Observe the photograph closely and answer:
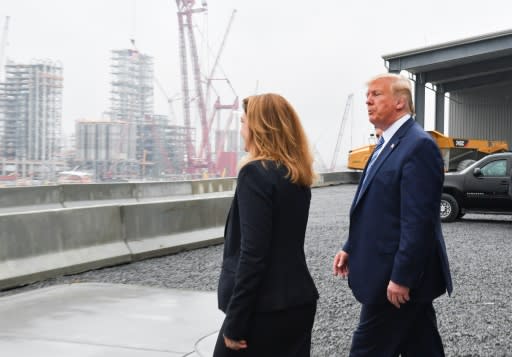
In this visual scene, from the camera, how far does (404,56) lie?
40.0 meters

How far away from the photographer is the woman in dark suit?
2.53 metres

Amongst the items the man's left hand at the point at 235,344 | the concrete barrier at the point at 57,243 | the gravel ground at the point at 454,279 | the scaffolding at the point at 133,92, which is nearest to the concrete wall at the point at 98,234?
the concrete barrier at the point at 57,243

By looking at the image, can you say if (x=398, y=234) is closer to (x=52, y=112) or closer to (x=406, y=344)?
(x=406, y=344)

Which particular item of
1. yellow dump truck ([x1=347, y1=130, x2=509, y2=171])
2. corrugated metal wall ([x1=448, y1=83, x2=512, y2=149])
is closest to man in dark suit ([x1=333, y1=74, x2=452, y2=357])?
yellow dump truck ([x1=347, y1=130, x2=509, y2=171])

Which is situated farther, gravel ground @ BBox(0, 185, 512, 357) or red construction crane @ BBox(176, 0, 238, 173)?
red construction crane @ BBox(176, 0, 238, 173)

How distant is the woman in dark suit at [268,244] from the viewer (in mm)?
2525

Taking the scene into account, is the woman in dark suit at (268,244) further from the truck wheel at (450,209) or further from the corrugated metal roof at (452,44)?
the corrugated metal roof at (452,44)

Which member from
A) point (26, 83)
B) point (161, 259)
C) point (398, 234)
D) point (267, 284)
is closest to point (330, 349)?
point (398, 234)

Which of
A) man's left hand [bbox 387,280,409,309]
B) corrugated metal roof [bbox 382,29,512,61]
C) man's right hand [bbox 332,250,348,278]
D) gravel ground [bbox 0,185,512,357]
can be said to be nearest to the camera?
man's left hand [bbox 387,280,409,309]

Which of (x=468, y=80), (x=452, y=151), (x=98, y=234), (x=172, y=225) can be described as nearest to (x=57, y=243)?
(x=98, y=234)

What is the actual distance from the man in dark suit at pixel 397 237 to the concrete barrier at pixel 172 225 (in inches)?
251

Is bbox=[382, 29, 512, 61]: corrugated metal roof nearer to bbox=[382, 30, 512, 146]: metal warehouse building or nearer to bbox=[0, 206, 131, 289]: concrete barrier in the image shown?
bbox=[382, 30, 512, 146]: metal warehouse building

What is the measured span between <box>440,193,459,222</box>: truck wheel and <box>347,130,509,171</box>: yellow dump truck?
1564cm

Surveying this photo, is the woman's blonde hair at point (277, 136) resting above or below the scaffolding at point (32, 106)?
below
